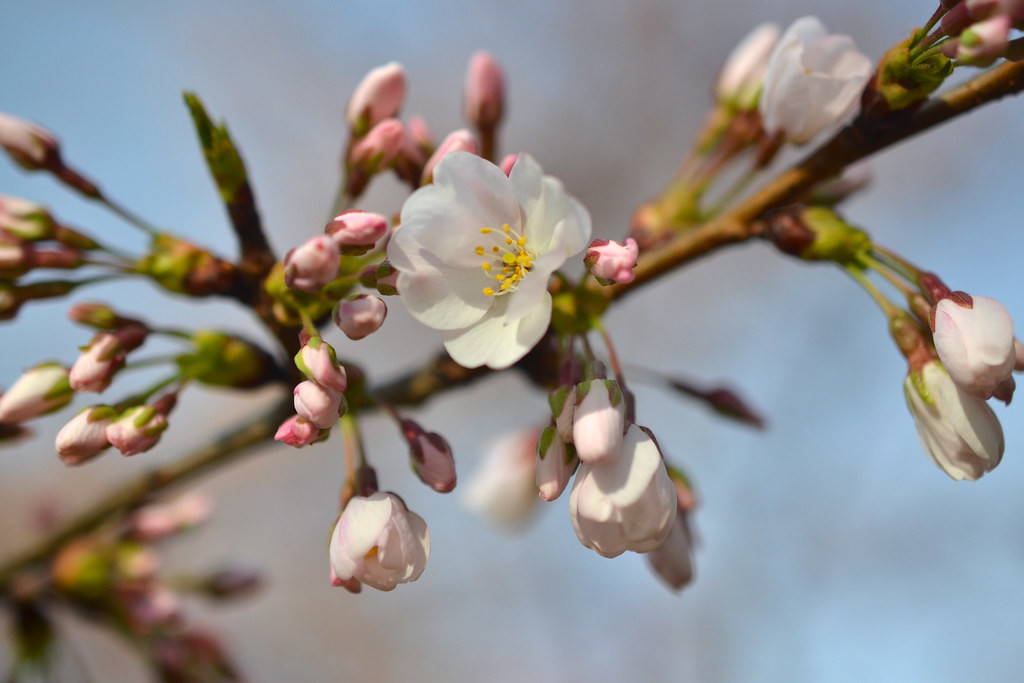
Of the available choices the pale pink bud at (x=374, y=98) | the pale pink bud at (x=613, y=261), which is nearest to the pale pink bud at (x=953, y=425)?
the pale pink bud at (x=613, y=261)

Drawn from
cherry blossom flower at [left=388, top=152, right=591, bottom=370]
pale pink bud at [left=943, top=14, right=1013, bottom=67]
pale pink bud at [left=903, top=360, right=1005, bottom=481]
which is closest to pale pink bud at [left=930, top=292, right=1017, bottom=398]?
pale pink bud at [left=903, top=360, right=1005, bottom=481]

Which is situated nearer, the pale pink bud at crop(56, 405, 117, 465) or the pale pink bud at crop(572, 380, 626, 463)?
the pale pink bud at crop(572, 380, 626, 463)

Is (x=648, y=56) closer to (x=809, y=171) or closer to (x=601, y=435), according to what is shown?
(x=809, y=171)

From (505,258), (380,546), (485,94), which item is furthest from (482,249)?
(485,94)

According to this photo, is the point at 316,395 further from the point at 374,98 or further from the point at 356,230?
the point at 374,98

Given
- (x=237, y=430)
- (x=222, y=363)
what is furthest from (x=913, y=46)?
(x=237, y=430)

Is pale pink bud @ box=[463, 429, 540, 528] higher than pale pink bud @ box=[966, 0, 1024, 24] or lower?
lower

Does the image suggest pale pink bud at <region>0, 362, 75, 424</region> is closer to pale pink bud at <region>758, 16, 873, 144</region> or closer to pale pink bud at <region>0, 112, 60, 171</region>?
pale pink bud at <region>0, 112, 60, 171</region>
